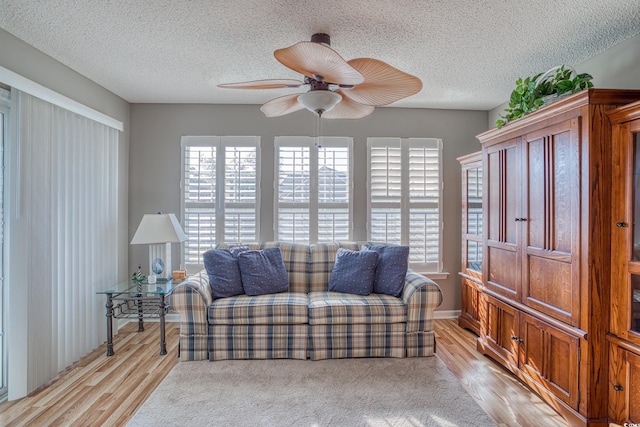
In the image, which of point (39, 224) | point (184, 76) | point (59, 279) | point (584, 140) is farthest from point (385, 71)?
point (59, 279)

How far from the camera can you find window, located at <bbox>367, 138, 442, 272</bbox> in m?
4.23

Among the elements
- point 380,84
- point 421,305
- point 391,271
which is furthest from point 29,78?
point 421,305

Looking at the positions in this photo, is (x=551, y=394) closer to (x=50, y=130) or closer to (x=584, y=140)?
(x=584, y=140)

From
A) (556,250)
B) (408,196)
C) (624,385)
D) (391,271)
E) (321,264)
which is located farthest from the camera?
(408,196)

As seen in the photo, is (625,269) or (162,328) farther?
(162,328)

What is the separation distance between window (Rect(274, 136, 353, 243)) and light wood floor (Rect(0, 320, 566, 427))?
1.71 meters

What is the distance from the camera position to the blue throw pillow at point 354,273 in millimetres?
3318

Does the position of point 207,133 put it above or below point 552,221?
above

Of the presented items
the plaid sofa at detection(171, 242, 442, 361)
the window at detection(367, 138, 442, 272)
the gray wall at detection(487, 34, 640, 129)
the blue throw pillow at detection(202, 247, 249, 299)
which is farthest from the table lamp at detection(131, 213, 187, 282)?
the gray wall at detection(487, 34, 640, 129)

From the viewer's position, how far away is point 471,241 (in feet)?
12.5

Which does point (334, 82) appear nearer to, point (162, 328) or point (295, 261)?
point (295, 261)

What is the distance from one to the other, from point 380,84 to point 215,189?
261cm

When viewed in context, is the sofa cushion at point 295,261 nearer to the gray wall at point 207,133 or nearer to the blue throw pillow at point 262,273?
the blue throw pillow at point 262,273

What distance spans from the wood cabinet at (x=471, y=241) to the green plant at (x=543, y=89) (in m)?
0.88
